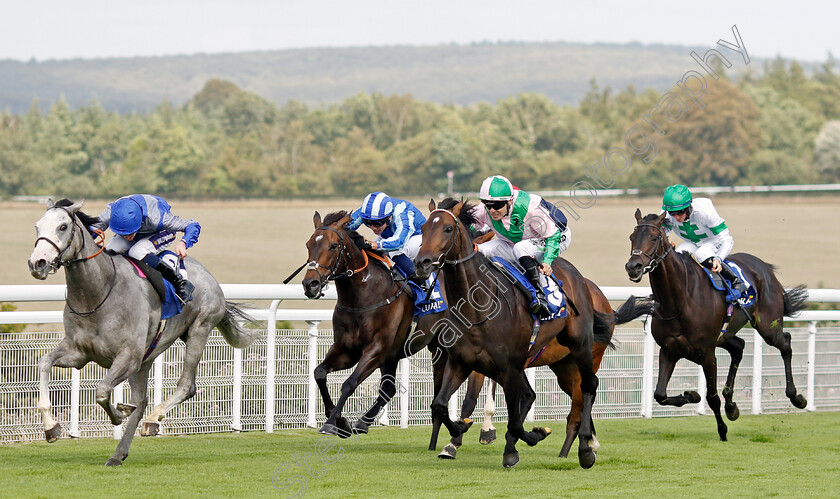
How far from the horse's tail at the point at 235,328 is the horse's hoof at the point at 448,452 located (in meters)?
1.52

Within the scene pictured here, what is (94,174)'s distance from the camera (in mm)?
59031

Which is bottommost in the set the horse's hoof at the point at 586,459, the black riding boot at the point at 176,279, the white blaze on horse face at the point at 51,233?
the horse's hoof at the point at 586,459

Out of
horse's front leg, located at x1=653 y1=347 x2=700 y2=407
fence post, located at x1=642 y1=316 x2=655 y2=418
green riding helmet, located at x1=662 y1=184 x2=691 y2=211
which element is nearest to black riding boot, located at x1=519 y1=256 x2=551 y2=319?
horse's front leg, located at x1=653 y1=347 x2=700 y2=407

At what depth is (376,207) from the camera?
6270 mm

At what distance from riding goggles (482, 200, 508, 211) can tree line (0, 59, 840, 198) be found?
4273 cm

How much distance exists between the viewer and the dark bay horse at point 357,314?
598cm

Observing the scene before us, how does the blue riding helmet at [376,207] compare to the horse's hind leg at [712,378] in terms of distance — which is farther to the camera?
the horse's hind leg at [712,378]

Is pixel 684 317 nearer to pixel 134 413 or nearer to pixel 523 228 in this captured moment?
pixel 523 228

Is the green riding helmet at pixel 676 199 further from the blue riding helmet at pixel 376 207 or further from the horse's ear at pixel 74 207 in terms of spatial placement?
the horse's ear at pixel 74 207

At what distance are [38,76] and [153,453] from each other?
19510cm

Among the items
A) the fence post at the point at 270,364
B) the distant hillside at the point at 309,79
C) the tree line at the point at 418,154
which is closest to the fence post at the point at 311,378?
the fence post at the point at 270,364

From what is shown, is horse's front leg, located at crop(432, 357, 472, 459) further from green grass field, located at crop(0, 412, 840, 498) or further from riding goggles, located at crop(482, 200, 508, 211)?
riding goggles, located at crop(482, 200, 508, 211)

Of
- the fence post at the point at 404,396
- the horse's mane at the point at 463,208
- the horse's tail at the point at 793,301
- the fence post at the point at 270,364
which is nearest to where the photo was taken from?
the horse's mane at the point at 463,208

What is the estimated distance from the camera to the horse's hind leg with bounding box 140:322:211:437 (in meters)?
6.17
